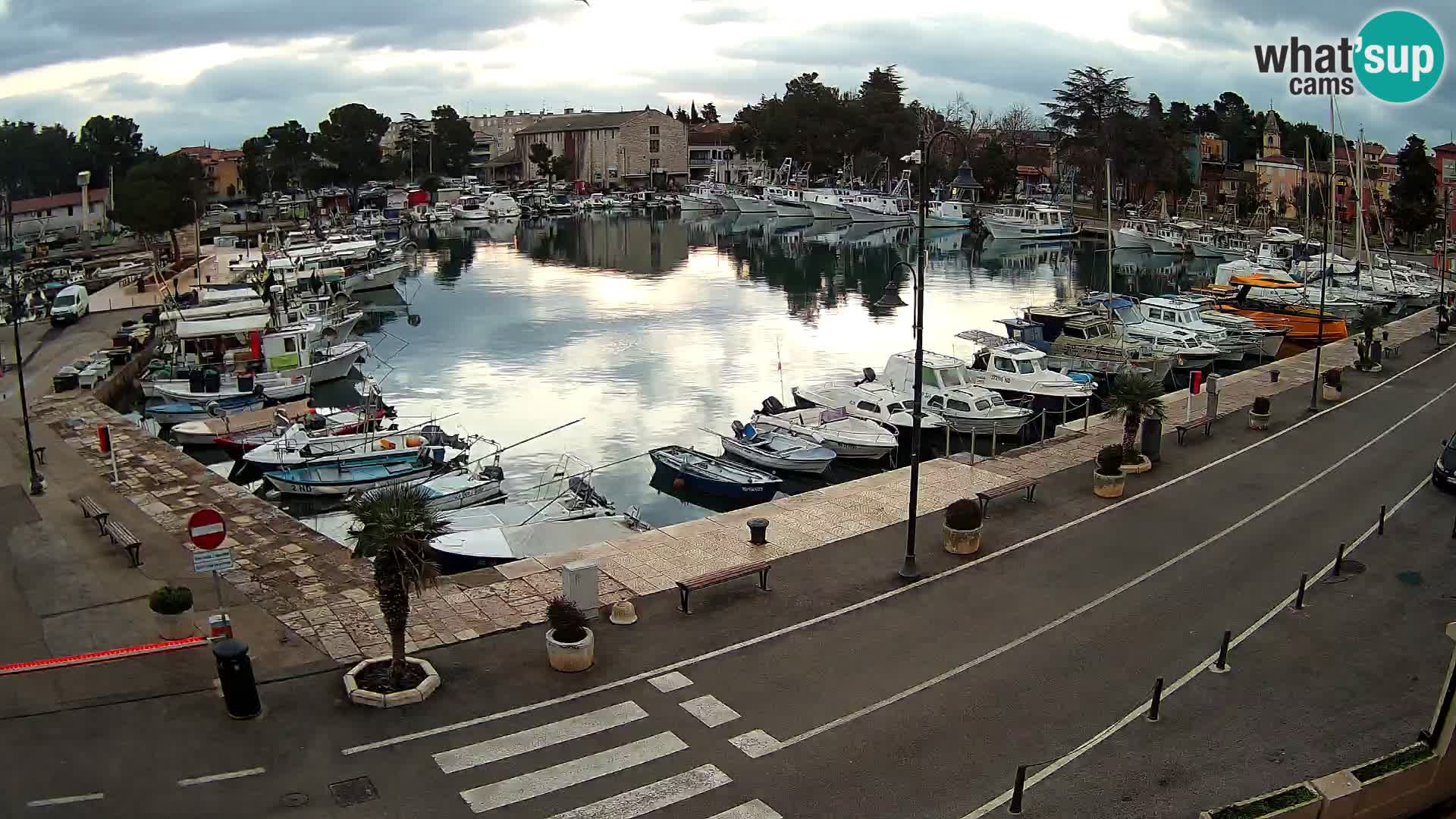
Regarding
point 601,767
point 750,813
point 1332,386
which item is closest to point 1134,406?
point 1332,386

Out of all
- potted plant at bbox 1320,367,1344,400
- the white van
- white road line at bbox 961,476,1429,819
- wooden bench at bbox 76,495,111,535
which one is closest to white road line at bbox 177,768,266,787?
white road line at bbox 961,476,1429,819

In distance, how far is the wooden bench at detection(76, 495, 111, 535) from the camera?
22312 millimetres

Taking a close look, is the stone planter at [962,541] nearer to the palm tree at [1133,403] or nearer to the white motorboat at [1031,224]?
the palm tree at [1133,403]

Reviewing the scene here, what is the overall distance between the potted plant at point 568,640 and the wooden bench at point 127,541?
9730 mm

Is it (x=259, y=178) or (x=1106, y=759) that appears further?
(x=259, y=178)

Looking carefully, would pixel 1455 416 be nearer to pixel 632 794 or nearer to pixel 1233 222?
pixel 632 794

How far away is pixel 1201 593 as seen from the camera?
19.0 m

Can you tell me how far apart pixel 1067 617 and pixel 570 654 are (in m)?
8.10

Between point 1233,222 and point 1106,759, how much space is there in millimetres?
115548

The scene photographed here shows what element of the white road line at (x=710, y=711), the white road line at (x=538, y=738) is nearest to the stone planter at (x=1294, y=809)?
the white road line at (x=710, y=711)

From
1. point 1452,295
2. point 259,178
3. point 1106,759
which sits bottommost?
point 1106,759

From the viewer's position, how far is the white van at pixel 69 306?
5306 cm

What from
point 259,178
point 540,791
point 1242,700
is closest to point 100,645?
point 540,791

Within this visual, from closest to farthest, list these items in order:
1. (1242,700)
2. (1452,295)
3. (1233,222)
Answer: (1242,700) → (1452,295) → (1233,222)
